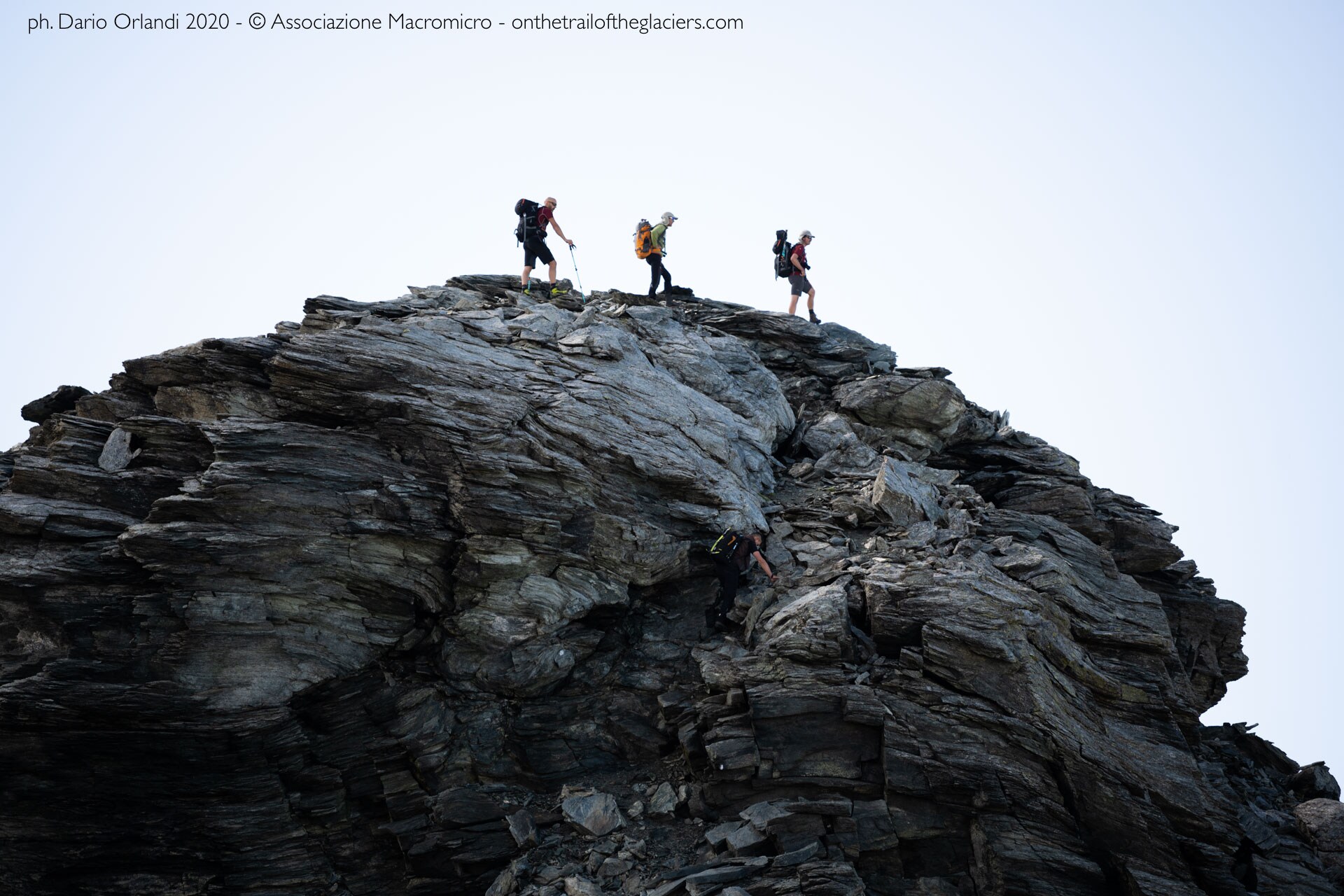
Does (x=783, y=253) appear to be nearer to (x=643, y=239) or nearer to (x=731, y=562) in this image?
(x=643, y=239)

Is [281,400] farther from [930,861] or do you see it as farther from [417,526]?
[930,861]

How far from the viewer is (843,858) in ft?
59.2

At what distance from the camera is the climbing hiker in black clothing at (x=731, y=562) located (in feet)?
73.4

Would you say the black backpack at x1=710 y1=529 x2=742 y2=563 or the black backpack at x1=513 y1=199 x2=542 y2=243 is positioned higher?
the black backpack at x1=513 y1=199 x2=542 y2=243

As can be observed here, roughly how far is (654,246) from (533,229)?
514 cm

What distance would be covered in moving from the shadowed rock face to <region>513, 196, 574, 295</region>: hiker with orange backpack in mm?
6576

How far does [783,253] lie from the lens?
35938mm

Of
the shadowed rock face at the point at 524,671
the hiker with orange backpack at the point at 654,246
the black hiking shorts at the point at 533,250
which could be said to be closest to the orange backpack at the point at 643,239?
the hiker with orange backpack at the point at 654,246

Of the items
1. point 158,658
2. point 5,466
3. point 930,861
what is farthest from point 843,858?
point 5,466

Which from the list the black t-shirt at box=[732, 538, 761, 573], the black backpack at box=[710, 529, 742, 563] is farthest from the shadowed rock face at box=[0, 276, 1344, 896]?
the black backpack at box=[710, 529, 742, 563]

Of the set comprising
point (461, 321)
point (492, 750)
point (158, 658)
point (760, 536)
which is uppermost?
point (461, 321)

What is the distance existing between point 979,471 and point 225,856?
26229mm

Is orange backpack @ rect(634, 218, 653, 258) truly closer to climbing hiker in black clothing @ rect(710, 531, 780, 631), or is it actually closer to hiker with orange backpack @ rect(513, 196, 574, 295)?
hiker with orange backpack @ rect(513, 196, 574, 295)

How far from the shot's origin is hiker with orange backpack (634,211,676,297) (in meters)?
32.8
